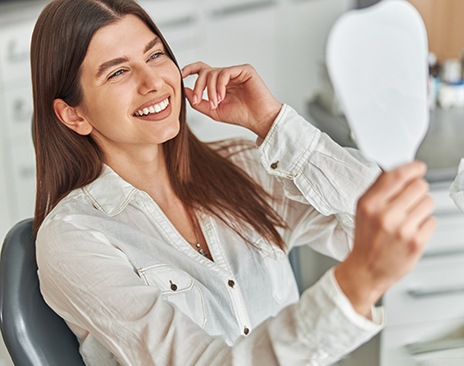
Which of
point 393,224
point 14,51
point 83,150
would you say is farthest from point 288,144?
point 14,51

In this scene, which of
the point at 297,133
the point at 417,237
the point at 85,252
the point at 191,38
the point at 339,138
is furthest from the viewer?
the point at 191,38

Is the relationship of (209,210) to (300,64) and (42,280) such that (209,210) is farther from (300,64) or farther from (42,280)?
(300,64)

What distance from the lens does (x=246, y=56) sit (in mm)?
2850

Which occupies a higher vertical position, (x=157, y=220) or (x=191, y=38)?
(x=157, y=220)

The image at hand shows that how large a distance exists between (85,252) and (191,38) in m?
1.82

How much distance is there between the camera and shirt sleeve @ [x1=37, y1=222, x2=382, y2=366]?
736 mm

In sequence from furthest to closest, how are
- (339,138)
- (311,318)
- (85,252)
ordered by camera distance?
(339,138) < (85,252) < (311,318)

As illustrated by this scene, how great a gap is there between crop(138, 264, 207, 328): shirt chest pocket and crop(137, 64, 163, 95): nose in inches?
9.7

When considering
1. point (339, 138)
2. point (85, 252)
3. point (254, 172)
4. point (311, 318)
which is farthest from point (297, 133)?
point (339, 138)

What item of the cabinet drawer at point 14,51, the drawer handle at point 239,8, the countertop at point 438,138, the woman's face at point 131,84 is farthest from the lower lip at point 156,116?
the drawer handle at point 239,8

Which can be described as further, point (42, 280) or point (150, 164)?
point (150, 164)

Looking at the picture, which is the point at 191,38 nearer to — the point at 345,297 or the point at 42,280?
the point at 42,280

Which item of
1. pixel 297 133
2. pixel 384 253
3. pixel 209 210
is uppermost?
pixel 384 253

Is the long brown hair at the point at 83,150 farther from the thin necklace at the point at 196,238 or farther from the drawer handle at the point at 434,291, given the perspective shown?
the drawer handle at the point at 434,291
